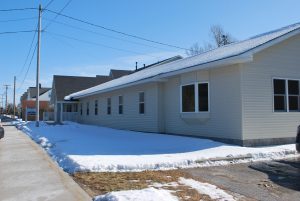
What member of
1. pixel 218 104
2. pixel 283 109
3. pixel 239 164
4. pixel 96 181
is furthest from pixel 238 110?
pixel 96 181

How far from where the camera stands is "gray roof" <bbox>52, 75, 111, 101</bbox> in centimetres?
4717

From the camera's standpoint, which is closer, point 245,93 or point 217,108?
point 245,93

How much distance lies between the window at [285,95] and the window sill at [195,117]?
110 inches

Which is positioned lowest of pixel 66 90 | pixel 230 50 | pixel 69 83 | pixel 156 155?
pixel 156 155

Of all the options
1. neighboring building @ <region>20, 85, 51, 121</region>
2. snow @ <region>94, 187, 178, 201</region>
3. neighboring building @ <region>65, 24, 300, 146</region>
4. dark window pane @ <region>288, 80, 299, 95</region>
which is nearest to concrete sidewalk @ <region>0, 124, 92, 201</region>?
snow @ <region>94, 187, 178, 201</region>

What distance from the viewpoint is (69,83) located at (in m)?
50.1

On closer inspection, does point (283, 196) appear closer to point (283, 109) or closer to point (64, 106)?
point (283, 109)

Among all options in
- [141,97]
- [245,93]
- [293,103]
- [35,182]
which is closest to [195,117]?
[245,93]

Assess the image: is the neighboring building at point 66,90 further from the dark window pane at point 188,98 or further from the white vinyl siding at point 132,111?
the dark window pane at point 188,98

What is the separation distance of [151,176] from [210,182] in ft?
4.33

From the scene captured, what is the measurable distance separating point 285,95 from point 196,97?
11.9ft

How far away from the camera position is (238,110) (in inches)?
555

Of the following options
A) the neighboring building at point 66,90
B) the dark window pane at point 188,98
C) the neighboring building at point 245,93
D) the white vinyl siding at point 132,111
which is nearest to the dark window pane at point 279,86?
the neighboring building at point 245,93

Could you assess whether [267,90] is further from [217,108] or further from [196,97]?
[196,97]
